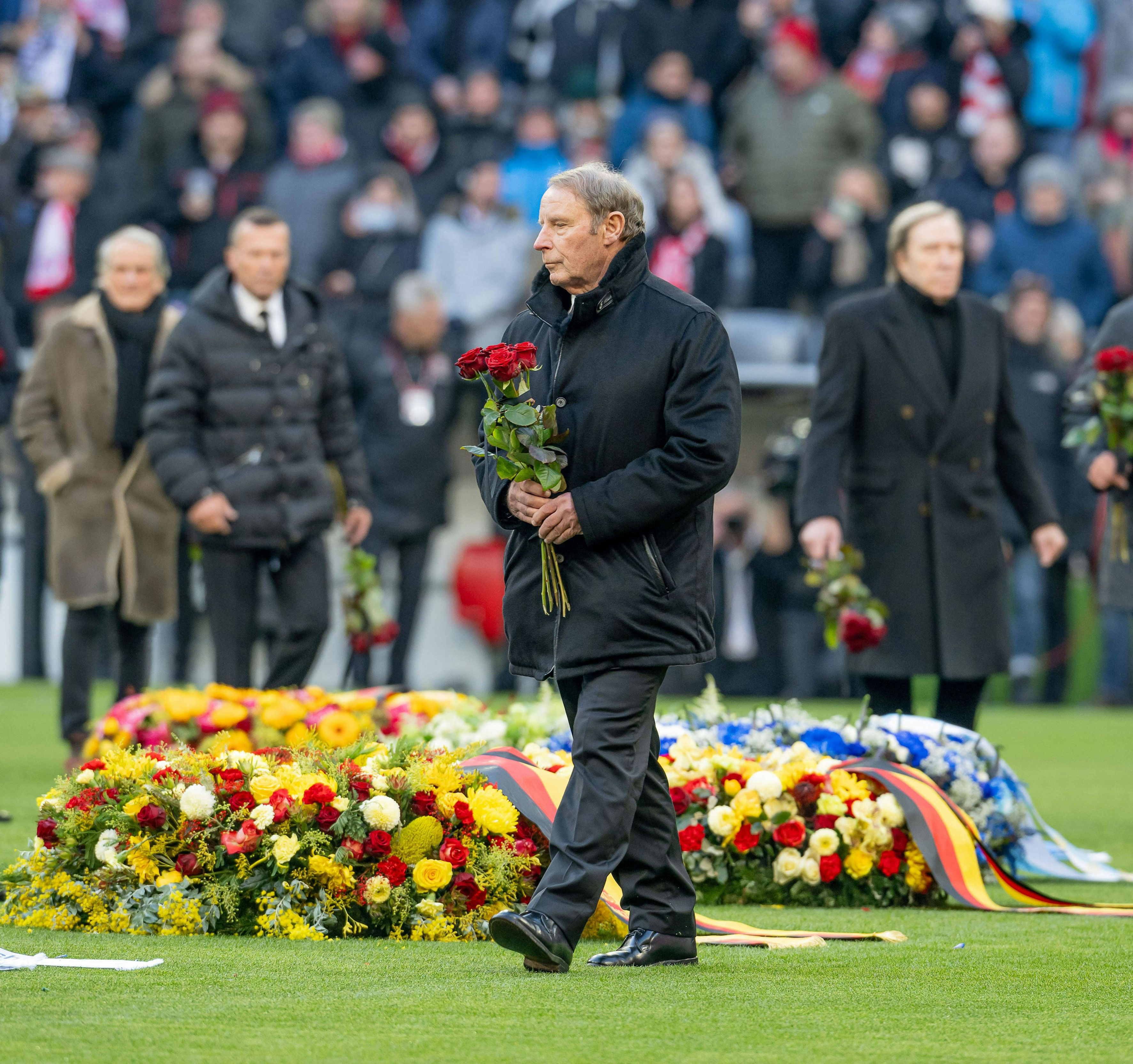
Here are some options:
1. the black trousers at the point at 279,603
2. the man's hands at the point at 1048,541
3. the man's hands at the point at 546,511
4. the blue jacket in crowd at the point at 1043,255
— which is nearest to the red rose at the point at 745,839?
the man's hands at the point at 546,511

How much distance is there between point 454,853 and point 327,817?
31 cm

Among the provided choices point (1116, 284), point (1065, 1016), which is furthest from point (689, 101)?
point (1065, 1016)

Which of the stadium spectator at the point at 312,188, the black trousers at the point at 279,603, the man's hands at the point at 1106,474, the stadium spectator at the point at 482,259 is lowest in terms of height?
the black trousers at the point at 279,603

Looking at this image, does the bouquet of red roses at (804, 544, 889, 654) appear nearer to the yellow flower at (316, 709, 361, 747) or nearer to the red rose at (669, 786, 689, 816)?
the red rose at (669, 786, 689, 816)

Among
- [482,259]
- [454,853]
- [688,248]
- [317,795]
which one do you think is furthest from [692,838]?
[482,259]

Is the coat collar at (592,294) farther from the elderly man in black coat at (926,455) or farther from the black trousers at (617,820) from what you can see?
the elderly man in black coat at (926,455)

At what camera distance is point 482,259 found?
14.3 metres

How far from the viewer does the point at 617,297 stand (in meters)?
4.74

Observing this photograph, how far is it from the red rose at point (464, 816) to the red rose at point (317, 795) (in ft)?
0.97

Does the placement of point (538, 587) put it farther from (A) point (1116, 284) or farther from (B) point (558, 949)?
(A) point (1116, 284)

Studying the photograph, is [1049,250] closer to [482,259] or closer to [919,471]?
[482,259]

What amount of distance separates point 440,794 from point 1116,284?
10578 millimetres

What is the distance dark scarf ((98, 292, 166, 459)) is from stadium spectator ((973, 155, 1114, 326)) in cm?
704

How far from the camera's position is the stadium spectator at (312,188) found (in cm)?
1462
